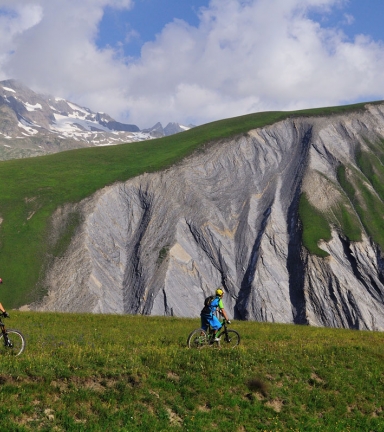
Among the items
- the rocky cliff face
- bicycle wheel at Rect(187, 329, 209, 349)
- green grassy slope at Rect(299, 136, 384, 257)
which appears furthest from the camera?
green grassy slope at Rect(299, 136, 384, 257)

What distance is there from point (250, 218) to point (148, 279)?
25.1m

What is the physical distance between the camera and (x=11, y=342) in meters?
A: 16.3

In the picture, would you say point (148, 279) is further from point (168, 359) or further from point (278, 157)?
point (168, 359)

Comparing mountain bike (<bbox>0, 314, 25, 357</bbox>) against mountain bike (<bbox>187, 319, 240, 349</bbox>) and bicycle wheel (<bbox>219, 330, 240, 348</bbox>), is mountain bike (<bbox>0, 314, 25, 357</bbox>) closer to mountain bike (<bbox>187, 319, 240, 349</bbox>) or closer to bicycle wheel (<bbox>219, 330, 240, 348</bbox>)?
mountain bike (<bbox>187, 319, 240, 349</bbox>)

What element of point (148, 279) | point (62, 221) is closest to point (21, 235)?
point (62, 221)

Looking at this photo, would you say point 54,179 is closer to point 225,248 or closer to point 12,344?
point 225,248

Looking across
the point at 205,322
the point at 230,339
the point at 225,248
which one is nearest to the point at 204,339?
the point at 205,322

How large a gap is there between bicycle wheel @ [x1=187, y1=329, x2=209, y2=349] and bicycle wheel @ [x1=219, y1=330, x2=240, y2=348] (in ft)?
3.89

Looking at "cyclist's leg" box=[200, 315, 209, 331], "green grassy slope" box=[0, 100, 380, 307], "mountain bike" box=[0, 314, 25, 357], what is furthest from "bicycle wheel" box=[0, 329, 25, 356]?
"green grassy slope" box=[0, 100, 380, 307]

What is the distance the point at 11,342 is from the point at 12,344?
0.09 meters

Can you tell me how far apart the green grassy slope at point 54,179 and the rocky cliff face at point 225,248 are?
2.80 m

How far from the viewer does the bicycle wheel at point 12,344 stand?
16109 mm

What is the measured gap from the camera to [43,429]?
1207 centimetres

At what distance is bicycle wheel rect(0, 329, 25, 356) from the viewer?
16.1 m
